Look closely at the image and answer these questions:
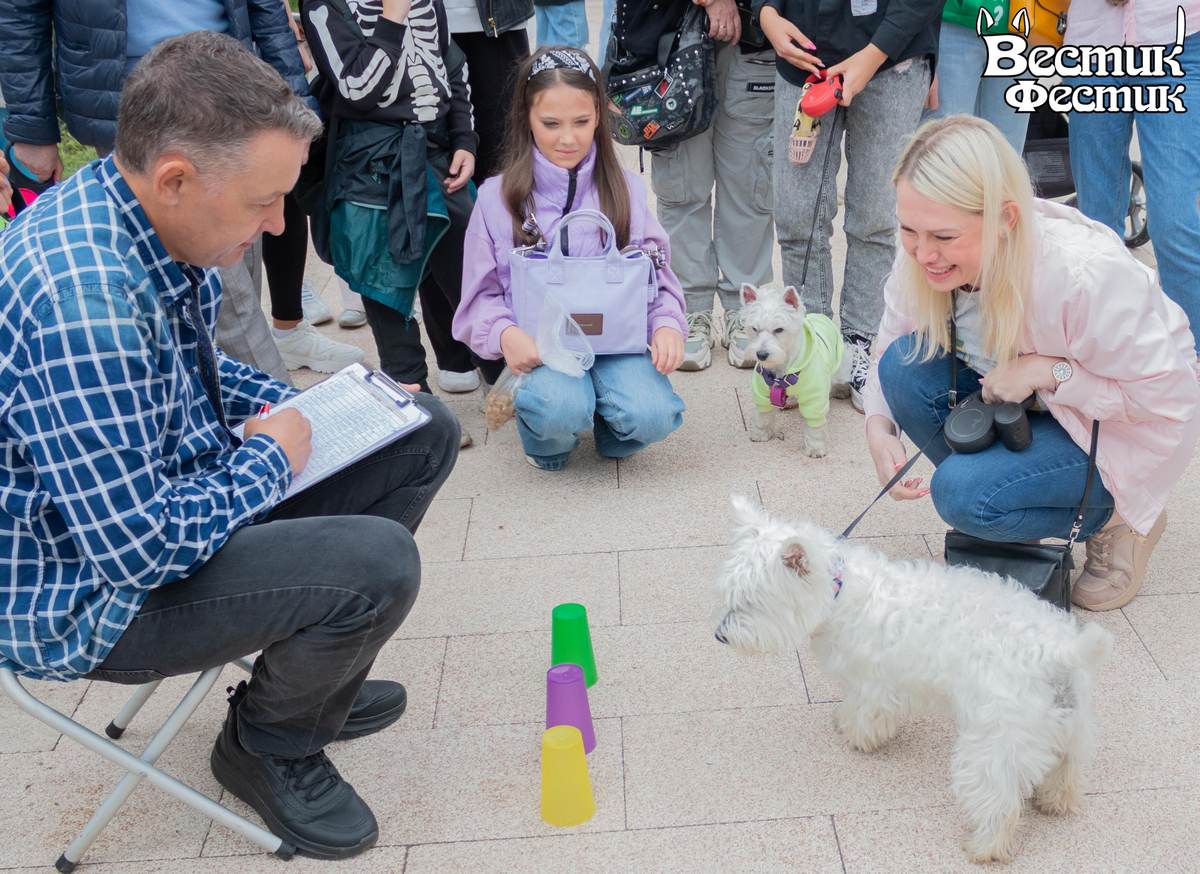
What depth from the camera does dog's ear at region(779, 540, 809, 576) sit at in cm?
227

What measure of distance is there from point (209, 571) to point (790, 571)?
116 cm

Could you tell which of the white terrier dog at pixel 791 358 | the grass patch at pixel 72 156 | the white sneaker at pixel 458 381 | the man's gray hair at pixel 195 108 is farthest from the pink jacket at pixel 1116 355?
the grass patch at pixel 72 156

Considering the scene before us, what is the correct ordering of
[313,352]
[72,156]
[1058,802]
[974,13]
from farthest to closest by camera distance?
[72,156], [313,352], [974,13], [1058,802]

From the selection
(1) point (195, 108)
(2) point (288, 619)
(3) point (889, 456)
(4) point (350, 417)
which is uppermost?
(1) point (195, 108)

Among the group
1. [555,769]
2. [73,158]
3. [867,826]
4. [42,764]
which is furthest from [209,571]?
[73,158]

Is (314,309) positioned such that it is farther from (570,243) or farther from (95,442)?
(95,442)

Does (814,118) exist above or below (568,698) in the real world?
above

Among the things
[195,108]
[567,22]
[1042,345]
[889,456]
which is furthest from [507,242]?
[567,22]

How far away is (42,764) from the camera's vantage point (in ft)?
8.84

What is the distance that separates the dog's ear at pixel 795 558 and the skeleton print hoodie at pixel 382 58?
235 cm

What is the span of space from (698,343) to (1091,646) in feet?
9.02

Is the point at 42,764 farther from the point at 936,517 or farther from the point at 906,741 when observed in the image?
the point at 936,517

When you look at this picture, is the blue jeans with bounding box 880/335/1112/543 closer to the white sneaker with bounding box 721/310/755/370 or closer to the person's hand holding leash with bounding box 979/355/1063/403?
the person's hand holding leash with bounding box 979/355/1063/403

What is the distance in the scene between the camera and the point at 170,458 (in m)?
2.09
